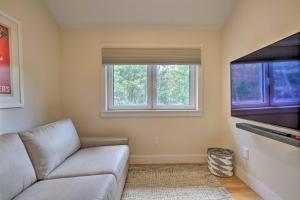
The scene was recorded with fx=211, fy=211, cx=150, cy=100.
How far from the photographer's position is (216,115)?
10.8ft

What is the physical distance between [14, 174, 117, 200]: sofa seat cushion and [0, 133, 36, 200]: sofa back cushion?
62mm

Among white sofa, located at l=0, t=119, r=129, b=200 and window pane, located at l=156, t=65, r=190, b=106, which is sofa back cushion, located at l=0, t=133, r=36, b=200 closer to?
white sofa, located at l=0, t=119, r=129, b=200

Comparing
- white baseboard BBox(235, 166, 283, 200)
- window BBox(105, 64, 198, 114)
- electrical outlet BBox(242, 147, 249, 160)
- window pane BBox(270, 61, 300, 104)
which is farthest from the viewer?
window BBox(105, 64, 198, 114)

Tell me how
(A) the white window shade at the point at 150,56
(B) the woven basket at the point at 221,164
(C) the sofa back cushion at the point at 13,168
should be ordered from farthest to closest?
(A) the white window shade at the point at 150,56 < (B) the woven basket at the point at 221,164 < (C) the sofa back cushion at the point at 13,168

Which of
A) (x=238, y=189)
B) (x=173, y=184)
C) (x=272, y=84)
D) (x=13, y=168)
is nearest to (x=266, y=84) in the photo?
(x=272, y=84)

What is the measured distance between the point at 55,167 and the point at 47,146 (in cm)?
22

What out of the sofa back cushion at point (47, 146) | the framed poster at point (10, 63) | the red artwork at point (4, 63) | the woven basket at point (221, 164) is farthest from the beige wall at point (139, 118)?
the red artwork at point (4, 63)

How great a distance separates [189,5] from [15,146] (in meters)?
2.61

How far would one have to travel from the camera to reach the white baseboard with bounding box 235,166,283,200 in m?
2.08

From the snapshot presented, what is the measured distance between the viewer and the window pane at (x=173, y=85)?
3.36m

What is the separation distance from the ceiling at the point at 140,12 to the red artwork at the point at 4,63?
1.04m

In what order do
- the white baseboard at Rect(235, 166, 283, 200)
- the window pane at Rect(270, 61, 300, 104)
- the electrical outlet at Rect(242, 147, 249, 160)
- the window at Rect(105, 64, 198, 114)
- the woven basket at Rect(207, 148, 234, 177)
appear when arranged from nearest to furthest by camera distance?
the window pane at Rect(270, 61, 300, 104) → the white baseboard at Rect(235, 166, 283, 200) → the electrical outlet at Rect(242, 147, 249, 160) → the woven basket at Rect(207, 148, 234, 177) → the window at Rect(105, 64, 198, 114)

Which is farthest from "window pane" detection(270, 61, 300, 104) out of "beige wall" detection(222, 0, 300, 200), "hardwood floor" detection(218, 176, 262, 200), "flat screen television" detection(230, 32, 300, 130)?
"hardwood floor" detection(218, 176, 262, 200)

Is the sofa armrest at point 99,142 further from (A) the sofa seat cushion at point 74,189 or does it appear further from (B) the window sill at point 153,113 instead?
(A) the sofa seat cushion at point 74,189
